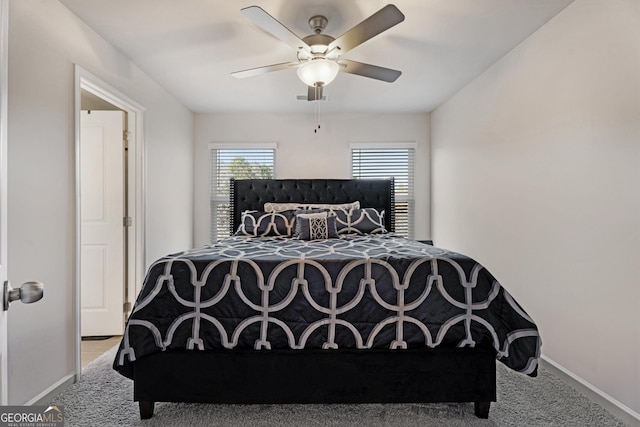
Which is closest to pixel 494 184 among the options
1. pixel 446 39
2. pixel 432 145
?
pixel 446 39

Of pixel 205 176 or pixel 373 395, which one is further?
pixel 205 176

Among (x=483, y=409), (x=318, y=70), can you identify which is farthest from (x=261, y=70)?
(x=483, y=409)

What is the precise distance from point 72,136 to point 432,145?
164 inches

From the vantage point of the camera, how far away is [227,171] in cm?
510

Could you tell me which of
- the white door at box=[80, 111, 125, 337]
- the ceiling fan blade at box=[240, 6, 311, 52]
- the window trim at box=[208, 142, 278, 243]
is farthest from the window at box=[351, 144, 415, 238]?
the white door at box=[80, 111, 125, 337]

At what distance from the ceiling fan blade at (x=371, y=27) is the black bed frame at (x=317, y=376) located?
1.85 m

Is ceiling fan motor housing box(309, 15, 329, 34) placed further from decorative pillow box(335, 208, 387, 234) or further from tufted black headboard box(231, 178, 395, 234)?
tufted black headboard box(231, 178, 395, 234)

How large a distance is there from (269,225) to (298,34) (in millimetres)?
1900

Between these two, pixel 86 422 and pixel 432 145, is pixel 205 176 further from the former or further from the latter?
pixel 86 422

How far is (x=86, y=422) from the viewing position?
1.93 meters

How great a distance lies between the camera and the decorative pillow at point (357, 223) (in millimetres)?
3877

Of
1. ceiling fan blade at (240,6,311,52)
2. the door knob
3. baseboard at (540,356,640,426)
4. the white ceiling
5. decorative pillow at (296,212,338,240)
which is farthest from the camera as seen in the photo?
decorative pillow at (296,212,338,240)

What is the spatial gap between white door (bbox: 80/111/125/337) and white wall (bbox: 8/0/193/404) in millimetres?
756

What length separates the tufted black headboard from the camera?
471 centimetres
